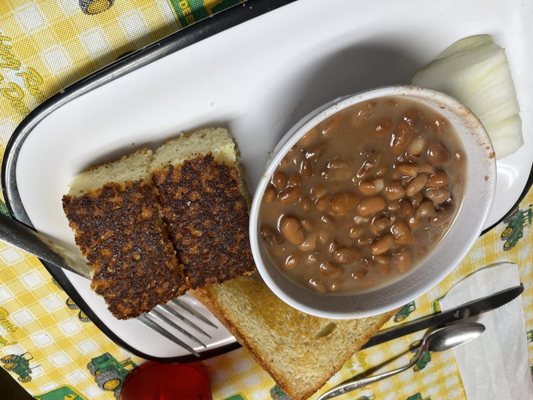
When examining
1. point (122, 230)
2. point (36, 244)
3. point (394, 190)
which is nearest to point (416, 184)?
point (394, 190)

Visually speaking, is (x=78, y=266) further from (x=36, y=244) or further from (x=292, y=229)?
(x=292, y=229)

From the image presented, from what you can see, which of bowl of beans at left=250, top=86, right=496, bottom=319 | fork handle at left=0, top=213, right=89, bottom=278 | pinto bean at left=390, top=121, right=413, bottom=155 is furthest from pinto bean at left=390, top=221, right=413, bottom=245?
fork handle at left=0, top=213, right=89, bottom=278

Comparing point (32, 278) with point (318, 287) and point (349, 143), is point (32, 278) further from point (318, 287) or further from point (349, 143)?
point (349, 143)

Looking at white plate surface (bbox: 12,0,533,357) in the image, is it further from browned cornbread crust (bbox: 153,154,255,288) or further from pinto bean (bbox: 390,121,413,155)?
pinto bean (bbox: 390,121,413,155)

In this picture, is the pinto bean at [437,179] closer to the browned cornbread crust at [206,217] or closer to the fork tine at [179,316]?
the browned cornbread crust at [206,217]

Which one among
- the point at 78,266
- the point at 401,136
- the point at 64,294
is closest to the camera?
the point at 401,136

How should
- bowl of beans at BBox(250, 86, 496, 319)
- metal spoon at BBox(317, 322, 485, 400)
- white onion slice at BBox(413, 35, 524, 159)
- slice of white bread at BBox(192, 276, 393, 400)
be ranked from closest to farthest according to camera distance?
bowl of beans at BBox(250, 86, 496, 319), white onion slice at BBox(413, 35, 524, 159), slice of white bread at BBox(192, 276, 393, 400), metal spoon at BBox(317, 322, 485, 400)

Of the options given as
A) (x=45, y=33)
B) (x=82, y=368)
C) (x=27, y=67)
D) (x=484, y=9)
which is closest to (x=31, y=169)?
(x=27, y=67)
